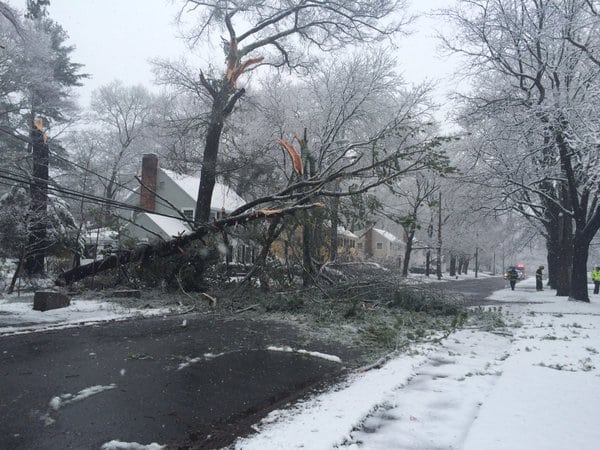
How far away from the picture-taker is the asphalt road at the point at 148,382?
3920 mm

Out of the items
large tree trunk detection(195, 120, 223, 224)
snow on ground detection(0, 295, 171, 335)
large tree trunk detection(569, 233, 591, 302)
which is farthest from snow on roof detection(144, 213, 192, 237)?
large tree trunk detection(569, 233, 591, 302)

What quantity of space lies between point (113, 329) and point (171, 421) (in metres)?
4.80

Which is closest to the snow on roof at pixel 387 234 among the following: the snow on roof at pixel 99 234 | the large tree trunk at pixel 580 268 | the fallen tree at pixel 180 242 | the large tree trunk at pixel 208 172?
the snow on roof at pixel 99 234

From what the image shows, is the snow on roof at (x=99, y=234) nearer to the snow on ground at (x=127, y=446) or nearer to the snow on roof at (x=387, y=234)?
the snow on ground at (x=127, y=446)

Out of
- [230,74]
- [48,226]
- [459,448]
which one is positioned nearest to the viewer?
[459,448]

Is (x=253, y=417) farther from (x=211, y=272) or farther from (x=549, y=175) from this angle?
(x=549, y=175)

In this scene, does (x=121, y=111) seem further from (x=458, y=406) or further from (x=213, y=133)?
(x=458, y=406)

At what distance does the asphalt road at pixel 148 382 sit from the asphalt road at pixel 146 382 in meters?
0.01

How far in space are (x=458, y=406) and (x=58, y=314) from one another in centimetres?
845

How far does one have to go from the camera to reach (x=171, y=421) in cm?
420

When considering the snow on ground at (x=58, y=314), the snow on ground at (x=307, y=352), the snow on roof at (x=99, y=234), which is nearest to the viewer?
the snow on ground at (x=307, y=352)

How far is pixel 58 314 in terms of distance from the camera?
9.66 metres

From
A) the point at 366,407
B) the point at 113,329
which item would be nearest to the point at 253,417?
the point at 366,407

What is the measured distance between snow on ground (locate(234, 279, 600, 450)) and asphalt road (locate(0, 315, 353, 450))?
0.55 m
